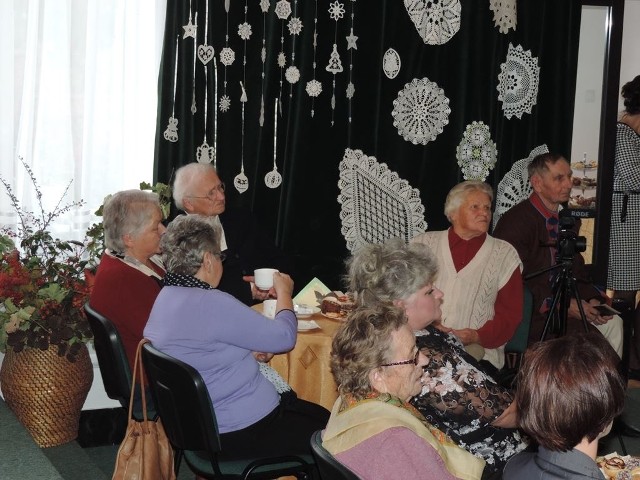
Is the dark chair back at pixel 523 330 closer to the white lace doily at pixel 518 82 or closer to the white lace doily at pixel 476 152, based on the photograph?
the white lace doily at pixel 476 152

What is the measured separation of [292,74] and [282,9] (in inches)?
12.9

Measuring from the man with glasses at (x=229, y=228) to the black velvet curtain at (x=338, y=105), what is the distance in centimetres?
41

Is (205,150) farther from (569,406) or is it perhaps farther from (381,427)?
(569,406)

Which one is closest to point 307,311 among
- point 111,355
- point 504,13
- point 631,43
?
point 111,355

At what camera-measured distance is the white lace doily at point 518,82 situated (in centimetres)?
491

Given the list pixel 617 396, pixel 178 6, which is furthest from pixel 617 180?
pixel 617 396

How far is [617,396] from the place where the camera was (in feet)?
5.41

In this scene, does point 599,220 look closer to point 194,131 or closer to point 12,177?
point 194,131

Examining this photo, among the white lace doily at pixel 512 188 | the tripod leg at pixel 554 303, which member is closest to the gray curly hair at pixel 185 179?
the tripod leg at pixel 554 303

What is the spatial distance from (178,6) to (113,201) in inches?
55.6

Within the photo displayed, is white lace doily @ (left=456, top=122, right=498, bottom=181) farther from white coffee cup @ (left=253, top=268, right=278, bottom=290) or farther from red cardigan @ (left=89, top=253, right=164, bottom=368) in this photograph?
red cardigan @ (left=89, top=253, right=164, bottom=368)

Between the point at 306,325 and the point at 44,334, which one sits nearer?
the point at 306,325

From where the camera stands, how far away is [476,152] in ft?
16.1

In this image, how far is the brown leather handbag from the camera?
8.54 feet
